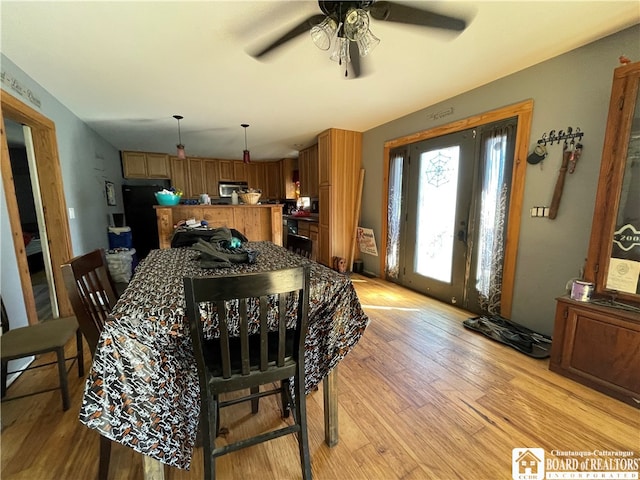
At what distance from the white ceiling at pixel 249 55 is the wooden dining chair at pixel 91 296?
146 centimetres

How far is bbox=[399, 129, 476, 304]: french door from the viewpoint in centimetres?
293

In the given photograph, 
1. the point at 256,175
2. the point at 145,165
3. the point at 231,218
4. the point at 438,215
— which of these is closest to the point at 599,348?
the point at 438,215

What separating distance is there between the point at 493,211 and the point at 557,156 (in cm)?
65

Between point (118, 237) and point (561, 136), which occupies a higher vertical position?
point (561, 136)

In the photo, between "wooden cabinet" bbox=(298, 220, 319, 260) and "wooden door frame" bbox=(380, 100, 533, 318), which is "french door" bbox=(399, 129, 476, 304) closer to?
"wooden door frame" bbox=(380, 100, 533, 318)

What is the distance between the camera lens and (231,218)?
3.62m

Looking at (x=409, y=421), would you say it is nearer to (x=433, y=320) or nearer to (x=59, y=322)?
(x=433, y=320)

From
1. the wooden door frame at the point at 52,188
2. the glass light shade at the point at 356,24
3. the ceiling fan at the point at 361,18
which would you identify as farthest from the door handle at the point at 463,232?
the wooden door frame at the point at 52,188

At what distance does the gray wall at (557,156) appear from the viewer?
194 cm

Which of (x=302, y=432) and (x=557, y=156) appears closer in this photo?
(x=302, y=432)

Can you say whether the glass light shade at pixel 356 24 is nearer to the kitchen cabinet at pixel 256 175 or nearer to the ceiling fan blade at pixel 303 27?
the ceiling fan blade at pixel 303 27

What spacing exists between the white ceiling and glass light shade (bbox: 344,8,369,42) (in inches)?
12.0

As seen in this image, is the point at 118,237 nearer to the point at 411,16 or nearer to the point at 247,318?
the point at 247,318

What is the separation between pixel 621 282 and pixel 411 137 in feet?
8.18
